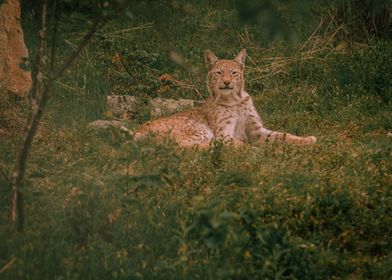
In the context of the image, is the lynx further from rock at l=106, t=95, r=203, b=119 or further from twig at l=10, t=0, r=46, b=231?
twig at l=10, t=0, r=46, b=231

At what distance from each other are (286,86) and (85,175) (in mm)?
6945

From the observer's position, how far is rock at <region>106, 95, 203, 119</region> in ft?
35.1

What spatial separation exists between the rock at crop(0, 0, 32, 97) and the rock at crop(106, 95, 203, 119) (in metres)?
1.66

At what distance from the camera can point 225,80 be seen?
9484mm

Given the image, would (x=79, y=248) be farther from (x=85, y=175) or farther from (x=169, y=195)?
(x=169, y=195)

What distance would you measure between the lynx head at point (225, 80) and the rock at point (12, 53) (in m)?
2.59

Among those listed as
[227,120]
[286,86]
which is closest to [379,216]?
[227,120]

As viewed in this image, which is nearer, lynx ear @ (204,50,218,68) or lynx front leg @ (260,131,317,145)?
lynx front leg @ (260,131,317,145)

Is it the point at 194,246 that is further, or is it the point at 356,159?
the point at 356,159

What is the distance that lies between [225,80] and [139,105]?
1919 mm

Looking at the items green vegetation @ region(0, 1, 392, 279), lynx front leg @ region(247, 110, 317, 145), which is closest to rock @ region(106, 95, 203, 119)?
green vegetation @ region(0, 1, 392, 279)

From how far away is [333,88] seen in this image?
1112cm

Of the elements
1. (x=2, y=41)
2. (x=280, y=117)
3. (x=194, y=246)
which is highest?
(x=2, y=41)

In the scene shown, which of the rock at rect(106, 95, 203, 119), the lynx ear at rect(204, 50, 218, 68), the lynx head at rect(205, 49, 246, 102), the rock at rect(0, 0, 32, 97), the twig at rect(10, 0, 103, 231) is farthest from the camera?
the rock at rect(106, 95, 203, 119)
